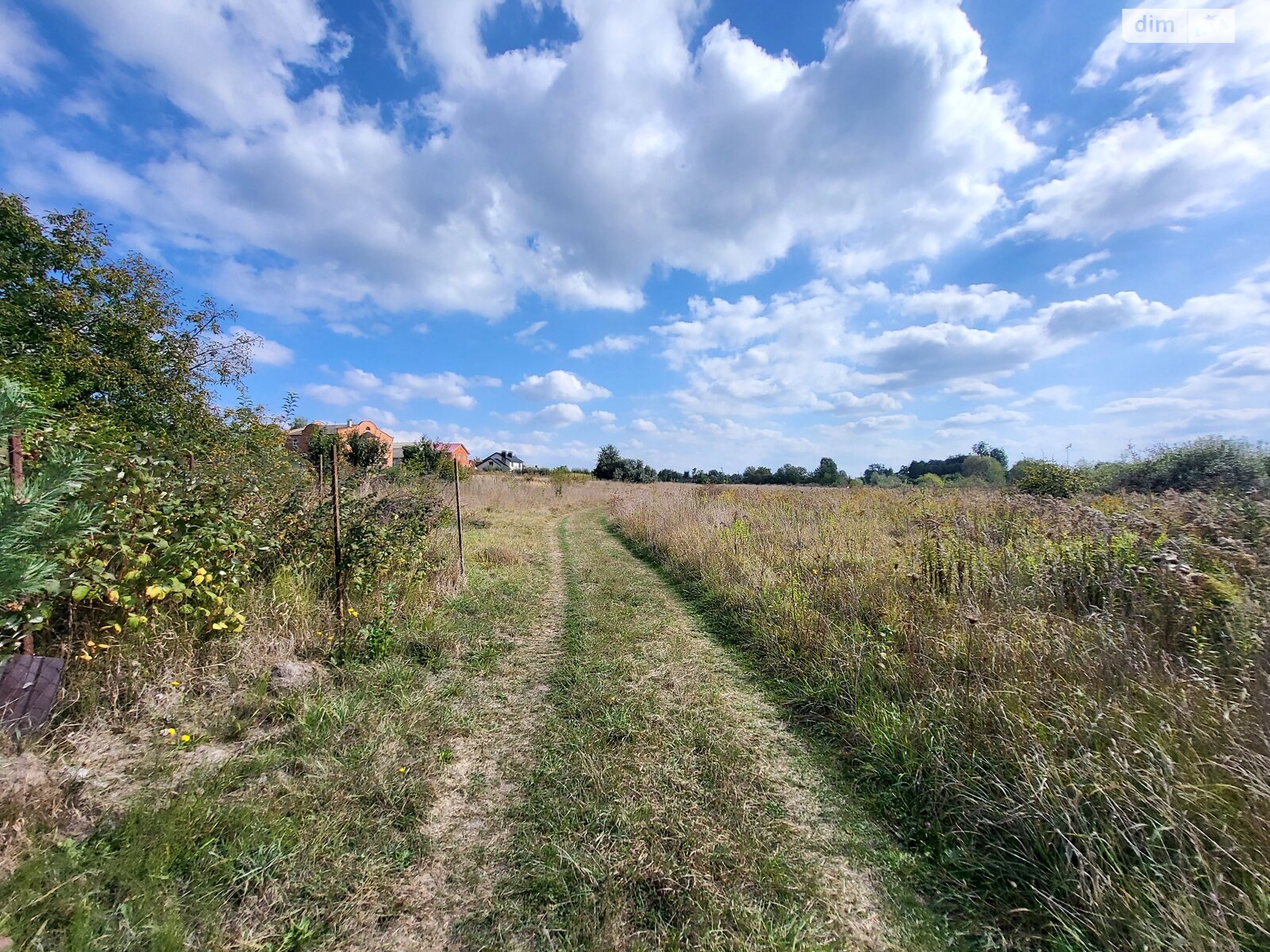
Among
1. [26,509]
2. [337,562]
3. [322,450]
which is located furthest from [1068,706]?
[322,450]

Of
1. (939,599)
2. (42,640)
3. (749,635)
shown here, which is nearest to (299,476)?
(42,640)

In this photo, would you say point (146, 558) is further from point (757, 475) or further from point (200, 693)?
point (757, 475)

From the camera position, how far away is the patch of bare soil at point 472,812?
1.96m

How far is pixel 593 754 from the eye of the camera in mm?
3145

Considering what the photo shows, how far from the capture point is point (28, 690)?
8.52 feet

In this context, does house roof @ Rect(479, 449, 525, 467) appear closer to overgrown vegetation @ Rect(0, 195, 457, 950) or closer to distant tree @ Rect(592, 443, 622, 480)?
distant tree @ Rect(592, 443, 622, 480)

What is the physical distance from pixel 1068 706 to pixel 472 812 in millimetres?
3707

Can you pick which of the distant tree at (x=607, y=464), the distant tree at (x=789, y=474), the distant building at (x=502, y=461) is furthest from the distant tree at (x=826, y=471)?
the distant building at (x=502, y=461)

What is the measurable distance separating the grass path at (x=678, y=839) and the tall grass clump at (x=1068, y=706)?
1.67 feet

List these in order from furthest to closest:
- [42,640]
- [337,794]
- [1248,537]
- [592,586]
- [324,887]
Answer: [592,586]
[1248,537]
[42,640]
[337,794]
[324,887]

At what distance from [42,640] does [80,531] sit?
1.96 metres

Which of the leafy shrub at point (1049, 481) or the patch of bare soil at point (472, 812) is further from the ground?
the leafy shrub at point (1049, 481)

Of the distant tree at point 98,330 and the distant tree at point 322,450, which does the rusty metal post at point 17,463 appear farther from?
the distant tree at point 98,330

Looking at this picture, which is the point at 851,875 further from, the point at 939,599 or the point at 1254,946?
the point at 939,599
